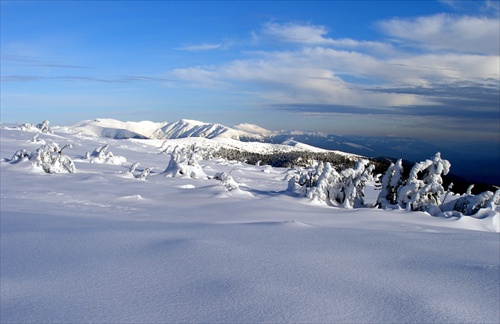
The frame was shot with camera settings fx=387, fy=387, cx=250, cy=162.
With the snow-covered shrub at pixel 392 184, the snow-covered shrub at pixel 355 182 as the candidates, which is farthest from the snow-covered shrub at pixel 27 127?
the snow-covered shrub at pixel 392 184

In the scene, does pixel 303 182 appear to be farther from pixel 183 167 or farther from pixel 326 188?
pixel 183 167

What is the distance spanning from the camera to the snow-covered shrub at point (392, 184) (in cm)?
1227

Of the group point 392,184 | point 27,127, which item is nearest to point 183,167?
point 392,184

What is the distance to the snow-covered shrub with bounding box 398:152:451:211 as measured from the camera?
37.4 ft

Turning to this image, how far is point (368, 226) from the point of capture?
7359 mm

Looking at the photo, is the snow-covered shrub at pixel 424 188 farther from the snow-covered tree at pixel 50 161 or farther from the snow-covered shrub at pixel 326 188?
the snow-covered tree at pixel 50 161

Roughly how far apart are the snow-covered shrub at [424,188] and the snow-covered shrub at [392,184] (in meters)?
0.52

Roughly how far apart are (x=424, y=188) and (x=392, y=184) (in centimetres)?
112

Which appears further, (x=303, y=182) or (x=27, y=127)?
(x=27, y=127)

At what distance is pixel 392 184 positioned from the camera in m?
12.4

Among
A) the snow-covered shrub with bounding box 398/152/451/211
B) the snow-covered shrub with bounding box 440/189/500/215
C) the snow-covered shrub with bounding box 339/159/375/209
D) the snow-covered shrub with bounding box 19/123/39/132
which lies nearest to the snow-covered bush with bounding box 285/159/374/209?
the snow-covered shrub with bounding box 339/159/375/209

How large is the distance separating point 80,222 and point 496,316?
225 inches

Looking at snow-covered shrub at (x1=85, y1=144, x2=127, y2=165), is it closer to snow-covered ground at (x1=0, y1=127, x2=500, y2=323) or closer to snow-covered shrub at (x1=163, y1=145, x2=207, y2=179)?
snow-covered shrub at (x1=163, y1=145, x2=207, y2=179)

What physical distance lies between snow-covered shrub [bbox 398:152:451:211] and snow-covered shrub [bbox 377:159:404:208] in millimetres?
517
